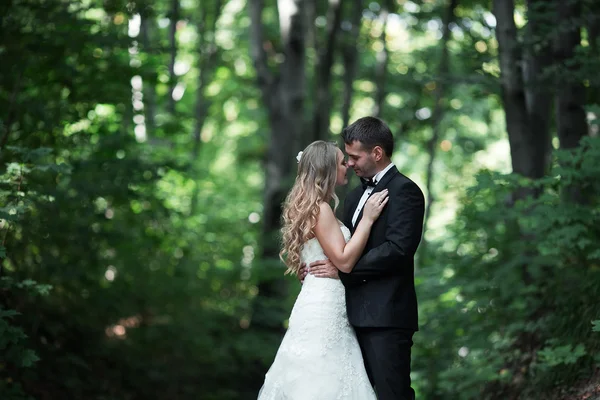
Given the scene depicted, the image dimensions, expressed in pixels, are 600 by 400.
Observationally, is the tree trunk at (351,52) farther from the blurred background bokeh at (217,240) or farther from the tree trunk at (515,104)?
the tree trunk at (515,104)

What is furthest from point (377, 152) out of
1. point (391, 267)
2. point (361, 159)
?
point (391, 267)

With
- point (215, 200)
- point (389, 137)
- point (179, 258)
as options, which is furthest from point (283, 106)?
point (389, 137)

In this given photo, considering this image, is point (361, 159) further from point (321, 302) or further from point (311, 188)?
point (321, 302)

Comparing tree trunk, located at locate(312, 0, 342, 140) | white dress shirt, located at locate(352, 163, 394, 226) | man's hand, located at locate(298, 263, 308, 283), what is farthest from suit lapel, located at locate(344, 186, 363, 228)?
tree trunk, located at locate(312, 0, 342, 140)

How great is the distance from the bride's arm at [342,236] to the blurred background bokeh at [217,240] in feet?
5.43

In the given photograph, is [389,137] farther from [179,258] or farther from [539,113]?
[179,258]

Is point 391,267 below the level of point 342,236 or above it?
below

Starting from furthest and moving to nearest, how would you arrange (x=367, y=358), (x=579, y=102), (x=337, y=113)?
(x=337, y=113), (x=579, y=102), (x=367, y=358)

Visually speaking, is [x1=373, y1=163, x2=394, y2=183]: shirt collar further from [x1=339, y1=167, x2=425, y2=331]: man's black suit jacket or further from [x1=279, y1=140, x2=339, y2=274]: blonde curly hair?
[x1=279, y1=140, x2=339, y2=274]: blonde curly hair

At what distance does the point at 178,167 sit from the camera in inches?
→ 373

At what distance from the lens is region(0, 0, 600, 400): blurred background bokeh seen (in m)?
6.63

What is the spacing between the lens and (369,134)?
482 centimetres

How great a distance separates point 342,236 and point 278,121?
9778mm

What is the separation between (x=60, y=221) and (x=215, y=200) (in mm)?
10089
